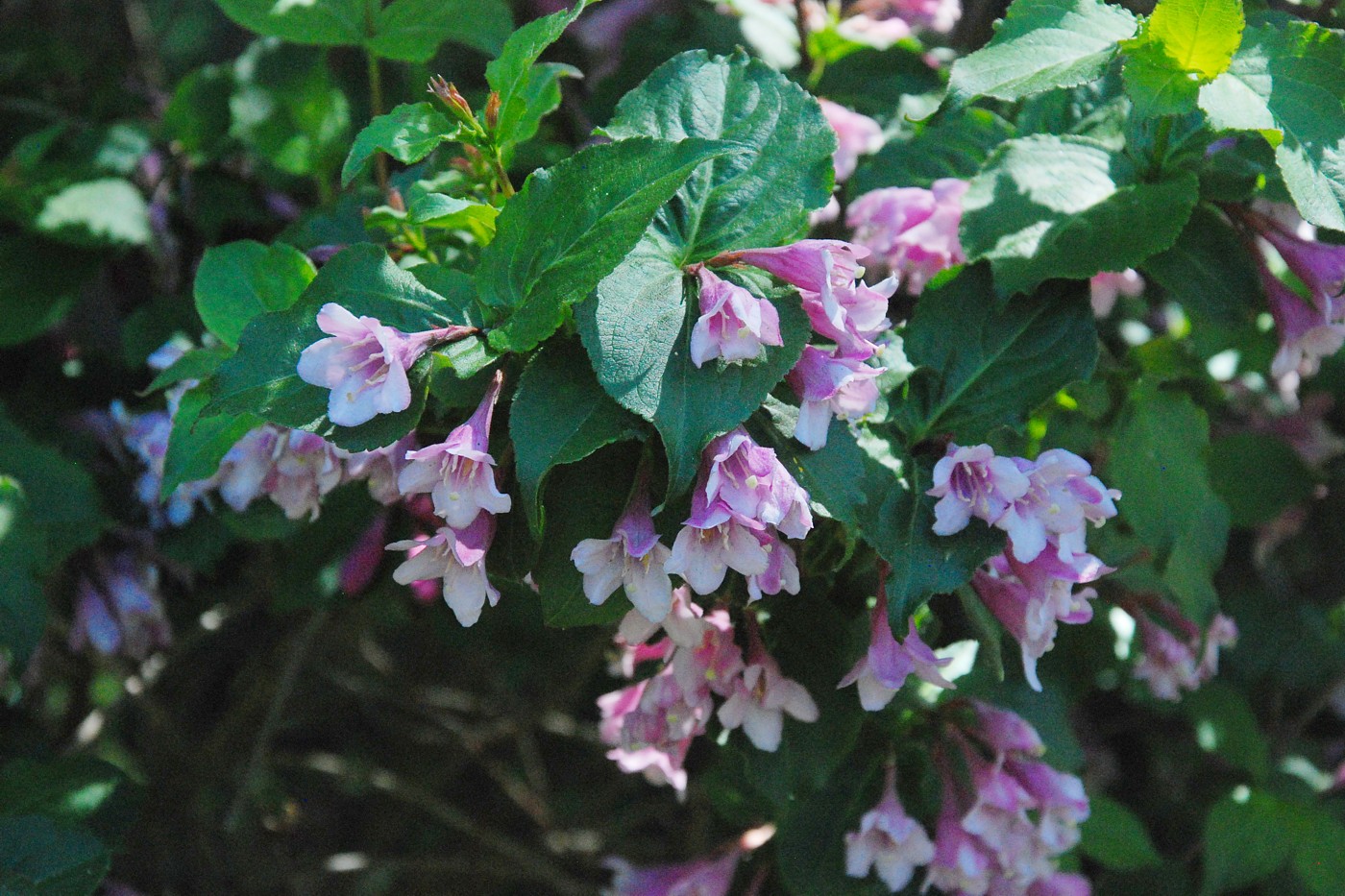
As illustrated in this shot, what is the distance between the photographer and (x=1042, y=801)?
5.30ft

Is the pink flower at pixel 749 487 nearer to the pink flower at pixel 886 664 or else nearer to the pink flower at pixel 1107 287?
the pink flower at pixel 886 664

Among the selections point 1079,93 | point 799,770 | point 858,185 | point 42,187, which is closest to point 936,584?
point 799,770

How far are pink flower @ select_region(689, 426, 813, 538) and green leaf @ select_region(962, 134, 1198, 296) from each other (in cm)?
47

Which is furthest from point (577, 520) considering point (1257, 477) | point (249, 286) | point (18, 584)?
point (1257, 477)

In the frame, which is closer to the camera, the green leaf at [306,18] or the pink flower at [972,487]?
the pink flower at [972,487]

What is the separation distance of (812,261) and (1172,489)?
0.81m

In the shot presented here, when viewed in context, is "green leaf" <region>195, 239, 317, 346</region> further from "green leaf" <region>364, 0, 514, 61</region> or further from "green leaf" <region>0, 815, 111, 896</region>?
"green leaf" <region>0, 815, 111, 896</region>

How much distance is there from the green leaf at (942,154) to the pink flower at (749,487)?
2.24ft

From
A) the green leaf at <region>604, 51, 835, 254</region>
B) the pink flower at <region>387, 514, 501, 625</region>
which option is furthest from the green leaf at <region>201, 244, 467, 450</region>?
the green leaf at <region>604, 51, 835, 254</region>

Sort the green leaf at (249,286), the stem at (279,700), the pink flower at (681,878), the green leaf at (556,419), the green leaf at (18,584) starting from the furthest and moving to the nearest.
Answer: the stem at (279,700) < the pink flower at (681,878) < the green leaf at (18,584) < the green leaf at (249,286) < the green leaf at (556,419)

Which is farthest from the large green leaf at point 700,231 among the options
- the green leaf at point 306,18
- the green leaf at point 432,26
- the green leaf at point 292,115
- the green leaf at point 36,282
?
the green leaf at point 36,282

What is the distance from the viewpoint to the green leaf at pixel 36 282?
201 centimetres

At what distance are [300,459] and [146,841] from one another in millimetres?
1707

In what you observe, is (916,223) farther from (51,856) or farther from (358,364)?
(51,856)
